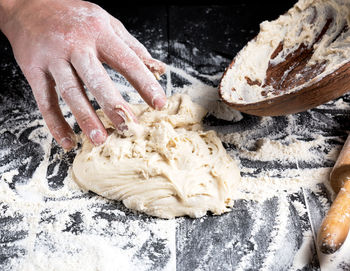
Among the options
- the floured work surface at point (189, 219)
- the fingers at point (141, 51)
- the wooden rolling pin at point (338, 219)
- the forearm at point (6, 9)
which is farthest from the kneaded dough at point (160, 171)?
the forearm at point (6, 9)

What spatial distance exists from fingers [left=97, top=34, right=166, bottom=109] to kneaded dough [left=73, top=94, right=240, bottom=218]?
4.7 inches

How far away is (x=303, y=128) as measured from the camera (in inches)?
72.7

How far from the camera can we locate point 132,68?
1536 mm

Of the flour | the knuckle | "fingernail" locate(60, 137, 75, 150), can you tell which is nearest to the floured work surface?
the flour

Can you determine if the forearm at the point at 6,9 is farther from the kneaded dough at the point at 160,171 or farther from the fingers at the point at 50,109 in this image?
the kneaded dough at the point at 160,171

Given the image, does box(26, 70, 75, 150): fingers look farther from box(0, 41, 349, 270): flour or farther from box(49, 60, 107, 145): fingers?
box(0, 41, 349, 270): flour

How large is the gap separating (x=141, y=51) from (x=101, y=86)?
0.86 feet

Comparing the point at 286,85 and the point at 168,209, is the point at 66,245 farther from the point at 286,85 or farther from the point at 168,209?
the point at 286,85

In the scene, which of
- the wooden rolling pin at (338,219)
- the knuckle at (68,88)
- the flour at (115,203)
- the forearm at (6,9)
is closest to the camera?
the wooden rolling pin at (338,219)

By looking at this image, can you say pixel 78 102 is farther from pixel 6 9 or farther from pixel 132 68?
pixel 6 9

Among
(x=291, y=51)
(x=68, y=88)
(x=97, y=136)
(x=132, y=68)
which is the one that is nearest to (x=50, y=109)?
(x=68, y=88)

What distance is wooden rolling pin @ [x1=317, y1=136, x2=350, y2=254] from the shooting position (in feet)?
4.32

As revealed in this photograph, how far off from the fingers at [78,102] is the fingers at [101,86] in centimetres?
4

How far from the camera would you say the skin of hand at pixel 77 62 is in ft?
4.96
